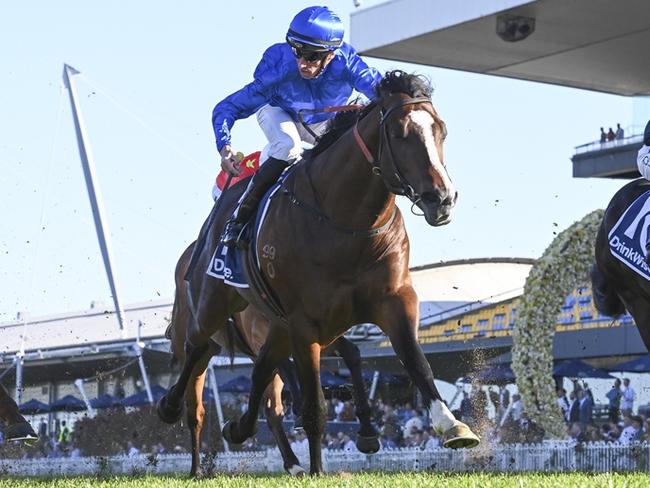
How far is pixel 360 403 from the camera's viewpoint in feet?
30.1

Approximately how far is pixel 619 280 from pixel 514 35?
1037cm

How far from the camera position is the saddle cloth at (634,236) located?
9273mm

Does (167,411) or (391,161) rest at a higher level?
(391,161)

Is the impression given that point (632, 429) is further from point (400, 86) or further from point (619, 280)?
point (400, 86)

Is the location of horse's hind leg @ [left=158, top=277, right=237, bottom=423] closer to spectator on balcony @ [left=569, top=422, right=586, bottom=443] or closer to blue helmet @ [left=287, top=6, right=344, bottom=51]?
blue helmet @ [left=287, top=6, right=344, bottom=51]

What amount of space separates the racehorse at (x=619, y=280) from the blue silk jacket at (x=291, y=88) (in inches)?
104

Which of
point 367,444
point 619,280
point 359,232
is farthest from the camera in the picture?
point 619,280

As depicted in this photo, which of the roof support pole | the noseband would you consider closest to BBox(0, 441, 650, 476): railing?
the noseband

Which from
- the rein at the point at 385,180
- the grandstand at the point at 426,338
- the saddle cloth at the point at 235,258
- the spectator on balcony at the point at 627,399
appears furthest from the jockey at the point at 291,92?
the spectator on balcony at the point at 627,399

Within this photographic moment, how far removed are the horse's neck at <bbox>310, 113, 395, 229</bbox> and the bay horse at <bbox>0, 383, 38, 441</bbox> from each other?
201cm

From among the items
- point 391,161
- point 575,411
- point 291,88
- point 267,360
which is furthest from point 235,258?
point 575,411

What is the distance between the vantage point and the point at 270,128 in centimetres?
834

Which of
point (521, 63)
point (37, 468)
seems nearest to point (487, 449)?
point (37, 468)

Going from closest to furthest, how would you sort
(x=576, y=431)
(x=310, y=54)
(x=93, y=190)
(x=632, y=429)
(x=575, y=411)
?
(x=310, y=54) < (x=632, y=429) < (x=576, y=431) < (x=575, y=411) < (x=93, y=190)
